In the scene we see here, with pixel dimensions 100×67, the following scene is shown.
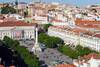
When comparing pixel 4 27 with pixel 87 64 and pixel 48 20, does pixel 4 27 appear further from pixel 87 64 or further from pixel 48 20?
pixel 87 64

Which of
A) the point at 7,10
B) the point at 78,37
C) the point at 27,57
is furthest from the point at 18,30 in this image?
the point at 27,57

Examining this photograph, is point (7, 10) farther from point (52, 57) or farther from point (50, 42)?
point (52, 57)

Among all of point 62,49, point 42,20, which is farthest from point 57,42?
point 42,20

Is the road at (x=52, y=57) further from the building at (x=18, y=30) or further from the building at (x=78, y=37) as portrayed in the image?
the building at (x=18, y=30)

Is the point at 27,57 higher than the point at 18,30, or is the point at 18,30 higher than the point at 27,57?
the point at 27,57

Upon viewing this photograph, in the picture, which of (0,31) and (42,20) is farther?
(42,20)

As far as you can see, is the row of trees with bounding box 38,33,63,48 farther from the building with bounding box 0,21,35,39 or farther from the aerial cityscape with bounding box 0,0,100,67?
the building with bounding box 0,21,35,39

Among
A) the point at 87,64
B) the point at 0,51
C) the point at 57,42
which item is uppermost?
the point at 87,64
